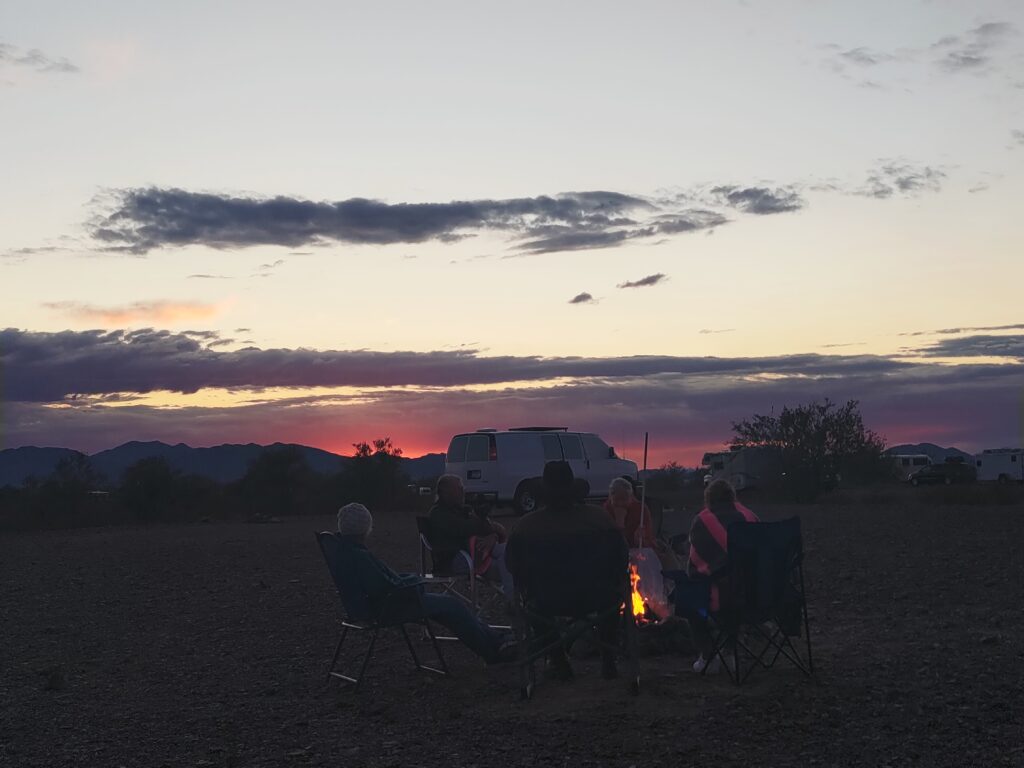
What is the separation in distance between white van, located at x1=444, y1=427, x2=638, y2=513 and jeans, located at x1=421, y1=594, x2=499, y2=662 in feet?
53.1

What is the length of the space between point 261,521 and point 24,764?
2528 cm

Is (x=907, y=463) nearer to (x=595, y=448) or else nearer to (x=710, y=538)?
(x=595, y=448)

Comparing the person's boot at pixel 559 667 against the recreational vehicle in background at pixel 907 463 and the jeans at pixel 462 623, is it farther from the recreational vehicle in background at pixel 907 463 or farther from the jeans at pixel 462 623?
the recreational vehicle in background at pixel 907 463

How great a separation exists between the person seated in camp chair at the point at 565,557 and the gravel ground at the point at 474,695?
1.75 ft

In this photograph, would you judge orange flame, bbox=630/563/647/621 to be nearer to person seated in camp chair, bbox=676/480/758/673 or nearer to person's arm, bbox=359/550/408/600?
person seated in camp chair, bbox=676/480/758/673

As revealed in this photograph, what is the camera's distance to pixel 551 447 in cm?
2528

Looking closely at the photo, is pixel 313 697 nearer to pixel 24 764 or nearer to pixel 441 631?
pixel 24 764

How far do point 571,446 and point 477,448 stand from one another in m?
2.18

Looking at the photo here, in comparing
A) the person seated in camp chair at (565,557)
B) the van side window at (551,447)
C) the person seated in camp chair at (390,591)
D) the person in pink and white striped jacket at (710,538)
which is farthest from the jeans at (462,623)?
the van side window at (551,447)

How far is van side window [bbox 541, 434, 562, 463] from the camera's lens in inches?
990

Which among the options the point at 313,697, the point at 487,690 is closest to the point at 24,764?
the point at 313,697

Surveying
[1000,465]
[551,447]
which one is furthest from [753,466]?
[1000,465]

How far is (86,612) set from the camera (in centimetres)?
1180

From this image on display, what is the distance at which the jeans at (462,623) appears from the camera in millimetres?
7641
